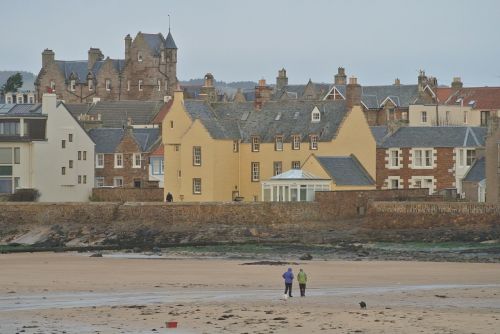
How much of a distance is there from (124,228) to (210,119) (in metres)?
10.5

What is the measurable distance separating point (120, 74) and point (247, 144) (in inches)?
2828

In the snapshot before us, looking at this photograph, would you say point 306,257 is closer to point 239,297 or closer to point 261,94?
point 239,297

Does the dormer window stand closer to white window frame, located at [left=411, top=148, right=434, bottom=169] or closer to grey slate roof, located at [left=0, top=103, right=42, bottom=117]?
white window frame, located at [left=411, top=148, right=434, bottom=169]

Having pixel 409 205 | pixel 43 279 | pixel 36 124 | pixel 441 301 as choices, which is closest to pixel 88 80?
pixel 36 124

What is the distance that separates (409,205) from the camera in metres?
66.8

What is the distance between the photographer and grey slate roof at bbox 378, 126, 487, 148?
8244cm

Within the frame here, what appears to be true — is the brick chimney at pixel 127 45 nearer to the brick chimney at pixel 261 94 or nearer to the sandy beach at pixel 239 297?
the brick chimney at pixel 261 94

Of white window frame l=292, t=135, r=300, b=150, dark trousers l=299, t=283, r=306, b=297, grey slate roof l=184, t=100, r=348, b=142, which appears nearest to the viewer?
dark trousers l=299, t=283, r=306, b=297

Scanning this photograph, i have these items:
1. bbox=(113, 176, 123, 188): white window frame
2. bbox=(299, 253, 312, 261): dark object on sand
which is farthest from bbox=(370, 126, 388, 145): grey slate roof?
bbox=(299, 253, 312, 261): dark object on sand

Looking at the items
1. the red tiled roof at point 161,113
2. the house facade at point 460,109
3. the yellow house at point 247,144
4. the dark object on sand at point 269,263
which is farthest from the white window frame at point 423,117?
the dark object on sand at point 269,263

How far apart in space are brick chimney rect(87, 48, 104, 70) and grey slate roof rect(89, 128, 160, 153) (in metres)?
53.0

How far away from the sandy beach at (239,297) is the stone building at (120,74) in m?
91.9

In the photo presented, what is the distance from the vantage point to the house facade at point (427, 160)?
8200 centimetres

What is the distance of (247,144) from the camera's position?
80.0 metres
